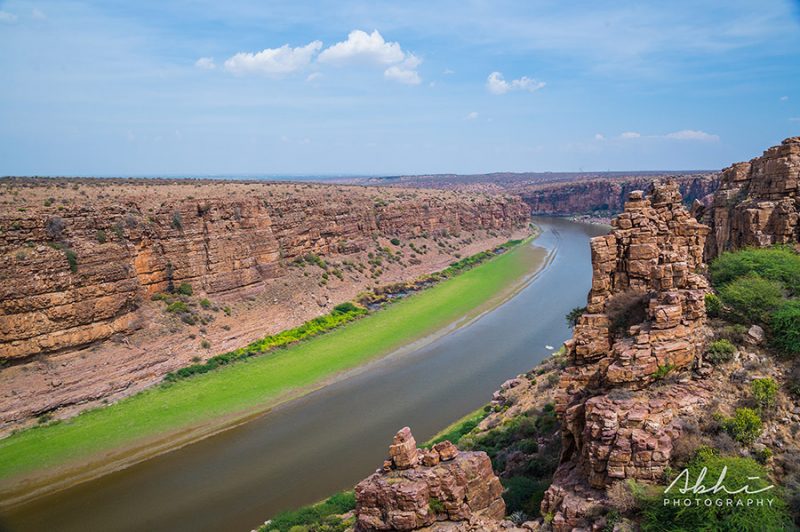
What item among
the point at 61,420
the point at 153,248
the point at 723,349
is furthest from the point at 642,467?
the point at 153,248

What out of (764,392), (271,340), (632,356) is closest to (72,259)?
(271,340)

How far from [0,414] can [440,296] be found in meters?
34.7

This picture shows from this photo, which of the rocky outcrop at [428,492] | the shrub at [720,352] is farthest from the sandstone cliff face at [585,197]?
the rocky outcrop at [428,492]

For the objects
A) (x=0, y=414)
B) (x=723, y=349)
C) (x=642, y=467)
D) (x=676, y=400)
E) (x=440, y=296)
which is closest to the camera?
(x=642, y=467)

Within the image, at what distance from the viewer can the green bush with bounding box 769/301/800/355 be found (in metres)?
11.2

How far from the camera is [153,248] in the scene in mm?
34219

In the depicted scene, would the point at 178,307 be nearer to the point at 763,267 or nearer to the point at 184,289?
the point at 184,289

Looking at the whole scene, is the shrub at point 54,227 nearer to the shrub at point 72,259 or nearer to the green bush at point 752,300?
the shrub at point 72,259

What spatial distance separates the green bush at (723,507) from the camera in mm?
8375

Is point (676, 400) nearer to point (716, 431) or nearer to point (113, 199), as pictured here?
point (716, 431)

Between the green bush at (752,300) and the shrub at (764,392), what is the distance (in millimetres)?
2136

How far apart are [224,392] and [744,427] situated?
25645mm

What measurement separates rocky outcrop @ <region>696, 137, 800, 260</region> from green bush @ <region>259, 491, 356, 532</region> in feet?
54.6

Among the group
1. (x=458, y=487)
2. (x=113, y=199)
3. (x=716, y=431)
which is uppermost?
(x=113, y=199)
